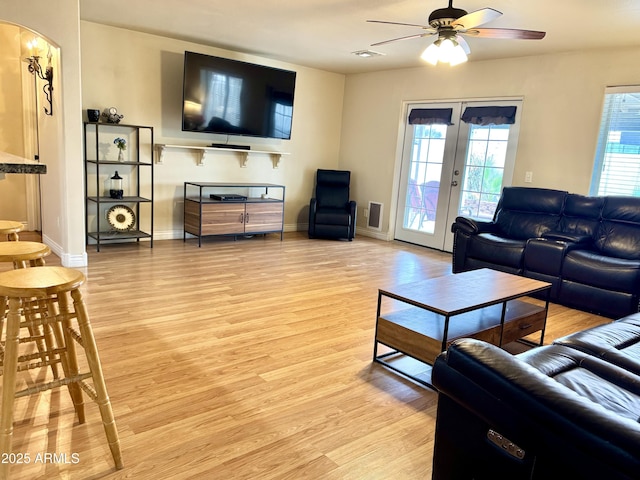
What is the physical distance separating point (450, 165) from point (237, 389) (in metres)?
4.66

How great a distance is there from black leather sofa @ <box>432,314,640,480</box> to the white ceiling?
118 inches

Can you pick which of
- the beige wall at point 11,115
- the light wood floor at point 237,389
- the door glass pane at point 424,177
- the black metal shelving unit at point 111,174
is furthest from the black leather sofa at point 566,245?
the beige wall at point 11,115

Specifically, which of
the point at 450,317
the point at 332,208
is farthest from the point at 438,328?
the point at 332,208

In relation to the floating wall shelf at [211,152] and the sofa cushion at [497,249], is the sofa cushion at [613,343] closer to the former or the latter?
the sofa cushion at [497,249]

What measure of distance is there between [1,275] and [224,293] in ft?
7.69

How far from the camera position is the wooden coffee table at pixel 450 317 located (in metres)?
2.52

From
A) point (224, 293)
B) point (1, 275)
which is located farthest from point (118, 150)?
point (1, 275)

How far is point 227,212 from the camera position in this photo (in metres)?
5.83

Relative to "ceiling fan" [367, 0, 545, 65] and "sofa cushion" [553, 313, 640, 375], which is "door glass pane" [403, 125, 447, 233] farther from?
"sofa cushion" [553, 313, 640, 375]

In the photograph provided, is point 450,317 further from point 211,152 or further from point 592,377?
point 211,152

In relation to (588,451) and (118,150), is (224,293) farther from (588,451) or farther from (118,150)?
(588,451)

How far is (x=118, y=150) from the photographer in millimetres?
5422

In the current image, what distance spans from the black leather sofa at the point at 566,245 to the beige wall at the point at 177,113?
121 inches

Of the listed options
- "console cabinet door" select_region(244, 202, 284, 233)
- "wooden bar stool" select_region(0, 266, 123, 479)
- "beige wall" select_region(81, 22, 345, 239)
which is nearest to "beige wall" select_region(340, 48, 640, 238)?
"beige wall" select_region(81, 22, 345, 239)
